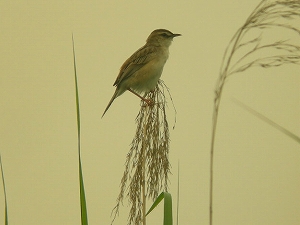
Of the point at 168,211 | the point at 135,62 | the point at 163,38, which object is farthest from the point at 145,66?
the point at 168,211

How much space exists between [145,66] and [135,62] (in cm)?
8

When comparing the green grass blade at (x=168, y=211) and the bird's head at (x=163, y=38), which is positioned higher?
the bird's head at (x=163, y=38)

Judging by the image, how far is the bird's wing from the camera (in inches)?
118

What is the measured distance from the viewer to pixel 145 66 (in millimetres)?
3053

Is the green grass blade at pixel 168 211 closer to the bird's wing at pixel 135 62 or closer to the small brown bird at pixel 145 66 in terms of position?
the small brown bird at pixel 145 66

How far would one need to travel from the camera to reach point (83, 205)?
1.17 m

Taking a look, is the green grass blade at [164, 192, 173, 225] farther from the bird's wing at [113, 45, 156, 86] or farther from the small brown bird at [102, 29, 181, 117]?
the bird's wing at [113, 45, 156, 86]

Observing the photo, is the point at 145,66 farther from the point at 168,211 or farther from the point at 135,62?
the point at 168,211

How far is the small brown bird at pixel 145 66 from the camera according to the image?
2.95m

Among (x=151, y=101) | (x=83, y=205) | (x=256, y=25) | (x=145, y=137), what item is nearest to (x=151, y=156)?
(x=145, y=137)

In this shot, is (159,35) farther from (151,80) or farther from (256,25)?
(256,25)

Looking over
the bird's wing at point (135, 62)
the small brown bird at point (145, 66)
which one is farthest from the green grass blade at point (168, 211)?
the bird's wing at point (135, 62)

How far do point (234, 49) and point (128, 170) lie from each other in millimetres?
925

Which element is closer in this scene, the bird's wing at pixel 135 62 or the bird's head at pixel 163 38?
the bird's wing at pixel 135 62
